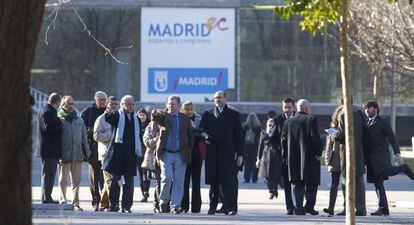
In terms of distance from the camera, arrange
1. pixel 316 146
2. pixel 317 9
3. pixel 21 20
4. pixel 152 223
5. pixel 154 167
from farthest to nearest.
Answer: pixel 154 167 → pixel 316 146 → pixel 152 223 → pixel 317 9 → pixel 21 20

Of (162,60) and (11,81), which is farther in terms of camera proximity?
(162,60)

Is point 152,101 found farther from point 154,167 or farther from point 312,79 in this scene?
point 154,167

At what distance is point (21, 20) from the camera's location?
25.8ft

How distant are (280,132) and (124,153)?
99.9 inches

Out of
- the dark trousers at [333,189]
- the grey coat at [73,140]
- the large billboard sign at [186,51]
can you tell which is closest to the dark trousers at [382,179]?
the dark trousers at [333,189]

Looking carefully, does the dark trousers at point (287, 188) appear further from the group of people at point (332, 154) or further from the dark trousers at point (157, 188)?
the dark trousers at point (157, 188)

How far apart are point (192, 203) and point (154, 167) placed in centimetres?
104

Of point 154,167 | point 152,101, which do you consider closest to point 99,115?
point 154,167

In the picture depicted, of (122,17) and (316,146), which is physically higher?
(122,17)

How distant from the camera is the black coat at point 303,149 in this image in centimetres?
1683

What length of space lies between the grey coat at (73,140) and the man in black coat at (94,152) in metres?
0.80

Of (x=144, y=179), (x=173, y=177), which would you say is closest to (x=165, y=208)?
(x=173, y=177)

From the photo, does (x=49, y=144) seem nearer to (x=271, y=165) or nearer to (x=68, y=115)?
(x=68, y=115)

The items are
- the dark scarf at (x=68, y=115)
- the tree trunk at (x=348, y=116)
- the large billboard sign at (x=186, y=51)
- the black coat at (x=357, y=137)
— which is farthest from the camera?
the large billboard sign at (x=186, y=51)
